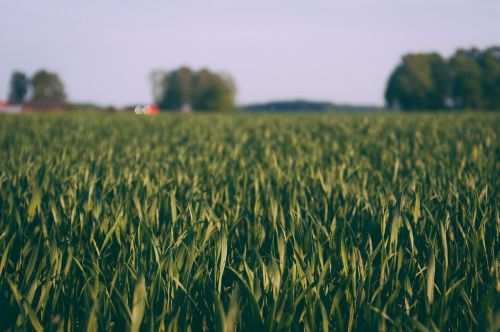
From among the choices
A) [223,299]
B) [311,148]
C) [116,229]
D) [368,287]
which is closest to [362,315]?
[368,287]

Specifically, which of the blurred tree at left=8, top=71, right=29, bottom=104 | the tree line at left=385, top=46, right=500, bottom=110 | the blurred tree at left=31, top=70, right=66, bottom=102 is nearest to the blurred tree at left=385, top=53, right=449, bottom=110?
the tree line at left=385, top=46, right=500, bottom=110

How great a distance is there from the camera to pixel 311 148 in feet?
21.5

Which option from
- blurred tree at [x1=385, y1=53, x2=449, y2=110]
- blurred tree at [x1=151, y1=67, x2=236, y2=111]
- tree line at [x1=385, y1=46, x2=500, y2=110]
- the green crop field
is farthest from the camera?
blurred tree at [x1=151, y1=67, x2=236, y2=111]

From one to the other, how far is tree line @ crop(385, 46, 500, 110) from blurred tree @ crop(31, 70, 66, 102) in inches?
3174

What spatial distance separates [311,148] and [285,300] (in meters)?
5.24

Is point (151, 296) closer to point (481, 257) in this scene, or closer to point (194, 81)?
point (481, 257)

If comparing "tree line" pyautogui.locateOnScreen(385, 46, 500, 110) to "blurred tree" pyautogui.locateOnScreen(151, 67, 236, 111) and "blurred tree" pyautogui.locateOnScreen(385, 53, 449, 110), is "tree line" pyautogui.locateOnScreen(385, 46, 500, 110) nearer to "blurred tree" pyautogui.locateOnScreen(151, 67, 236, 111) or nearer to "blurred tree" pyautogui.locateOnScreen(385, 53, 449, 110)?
"blurred tree" pyautogui.locateOnScreen(385, 53, 449, 110)

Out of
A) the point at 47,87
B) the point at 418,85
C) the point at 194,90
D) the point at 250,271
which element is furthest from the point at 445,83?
the point at 47,87

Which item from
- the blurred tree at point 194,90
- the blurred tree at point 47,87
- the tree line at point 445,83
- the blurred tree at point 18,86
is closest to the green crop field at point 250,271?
the tree line at point 445,83

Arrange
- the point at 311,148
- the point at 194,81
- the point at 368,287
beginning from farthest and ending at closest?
the point at 194,81 < the point at 311,148 < the point at 368,287

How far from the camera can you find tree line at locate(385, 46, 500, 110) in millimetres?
76438

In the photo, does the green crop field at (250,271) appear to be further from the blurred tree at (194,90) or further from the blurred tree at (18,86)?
the blurred tree at (18,86)

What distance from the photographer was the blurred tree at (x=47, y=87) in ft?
376

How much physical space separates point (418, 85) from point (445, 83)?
5.76m
